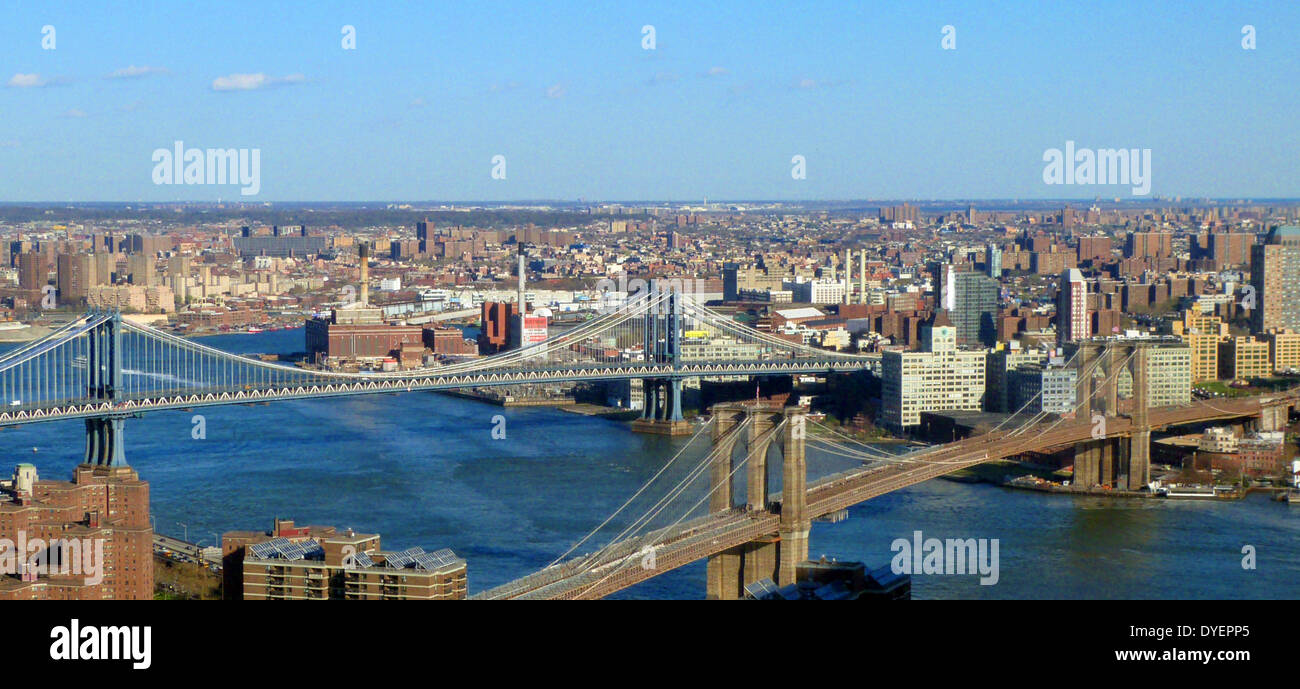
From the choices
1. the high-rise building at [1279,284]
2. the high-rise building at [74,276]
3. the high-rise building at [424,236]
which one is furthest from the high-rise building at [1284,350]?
the high-rise building at [424,236]

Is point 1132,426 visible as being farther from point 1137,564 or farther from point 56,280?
point 56,280

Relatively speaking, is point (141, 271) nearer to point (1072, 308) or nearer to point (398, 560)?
point (1072, 308)

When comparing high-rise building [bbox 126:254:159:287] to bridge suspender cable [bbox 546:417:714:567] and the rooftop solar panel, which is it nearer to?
bridge suspender cable [bbox 546:417:714:567]

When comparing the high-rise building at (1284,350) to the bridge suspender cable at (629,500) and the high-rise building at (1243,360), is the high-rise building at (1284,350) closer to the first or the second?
the high-rise building at (1243,360)

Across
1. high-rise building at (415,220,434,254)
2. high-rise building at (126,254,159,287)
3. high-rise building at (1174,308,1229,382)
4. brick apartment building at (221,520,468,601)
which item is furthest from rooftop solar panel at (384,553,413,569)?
high-rise building at (415,220,434,254)

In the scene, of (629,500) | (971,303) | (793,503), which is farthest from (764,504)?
(971,303)
